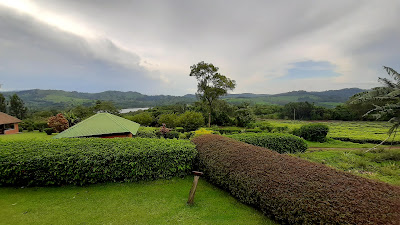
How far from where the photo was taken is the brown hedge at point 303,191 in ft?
8.71

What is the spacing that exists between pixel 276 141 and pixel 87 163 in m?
8.43

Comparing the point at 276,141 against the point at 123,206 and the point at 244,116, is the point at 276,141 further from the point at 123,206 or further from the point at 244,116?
the point at 244,116

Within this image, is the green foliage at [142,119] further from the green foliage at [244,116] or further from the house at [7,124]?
the house at [7,124]

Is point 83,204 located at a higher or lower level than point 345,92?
lower

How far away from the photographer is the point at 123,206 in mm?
4527

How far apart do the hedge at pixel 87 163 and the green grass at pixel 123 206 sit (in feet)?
0.89

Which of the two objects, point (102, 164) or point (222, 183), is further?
point (102, 164)

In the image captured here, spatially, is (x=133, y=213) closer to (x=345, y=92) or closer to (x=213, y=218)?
(x=213, y=218)

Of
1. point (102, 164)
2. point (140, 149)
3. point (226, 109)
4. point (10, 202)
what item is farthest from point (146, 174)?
point (226, 109)

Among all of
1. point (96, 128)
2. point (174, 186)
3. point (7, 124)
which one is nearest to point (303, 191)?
point (174, 186)

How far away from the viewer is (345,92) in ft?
401

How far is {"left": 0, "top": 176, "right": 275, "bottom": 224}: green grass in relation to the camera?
3.98 m

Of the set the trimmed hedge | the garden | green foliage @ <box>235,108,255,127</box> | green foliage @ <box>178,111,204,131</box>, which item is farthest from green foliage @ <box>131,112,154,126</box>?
the garden

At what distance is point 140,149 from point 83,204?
199cm
